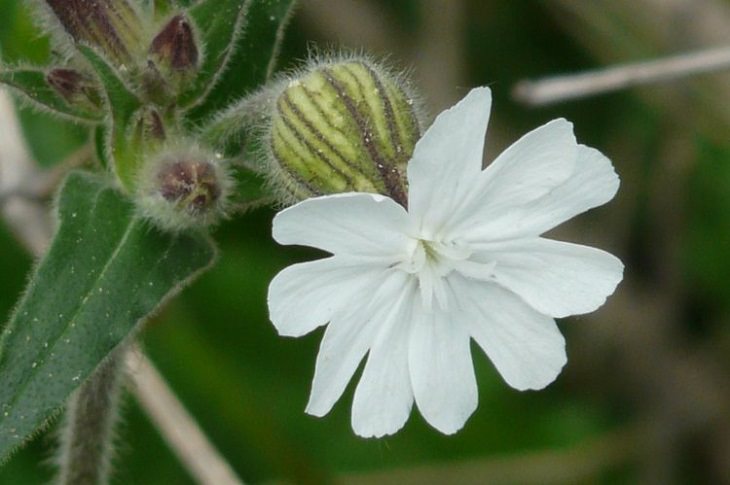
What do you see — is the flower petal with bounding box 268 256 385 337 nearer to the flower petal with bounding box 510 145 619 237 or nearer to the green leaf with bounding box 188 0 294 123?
the flower petal with bounding box 510 145 619 237

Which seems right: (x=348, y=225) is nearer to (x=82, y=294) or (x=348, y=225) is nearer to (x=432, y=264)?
(x=432, y=264)

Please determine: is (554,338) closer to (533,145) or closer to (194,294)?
(533,145)

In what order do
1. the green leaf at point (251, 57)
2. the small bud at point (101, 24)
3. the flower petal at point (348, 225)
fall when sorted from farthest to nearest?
the green leaf at point (251, 57), the small bud at point (101, 24), the flower petal at point (348, 225)

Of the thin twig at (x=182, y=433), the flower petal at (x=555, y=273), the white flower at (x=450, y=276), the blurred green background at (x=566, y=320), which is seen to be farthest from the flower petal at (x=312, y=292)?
the blurred green background at (x=566, y=320)

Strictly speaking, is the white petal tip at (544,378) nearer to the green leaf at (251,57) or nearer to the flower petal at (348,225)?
the flower petal at (348,225)

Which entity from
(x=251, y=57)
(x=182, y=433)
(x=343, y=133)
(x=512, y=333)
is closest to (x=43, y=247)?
(x=182, y=433)

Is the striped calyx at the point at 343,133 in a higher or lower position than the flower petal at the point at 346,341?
higher
